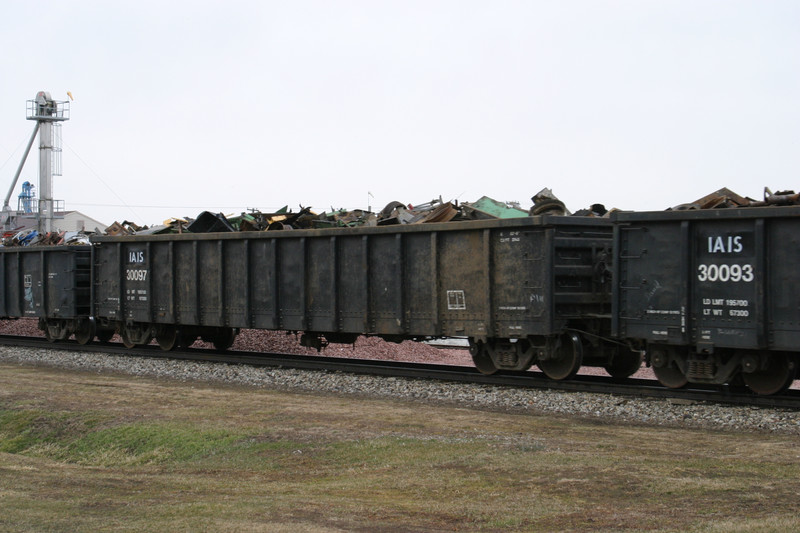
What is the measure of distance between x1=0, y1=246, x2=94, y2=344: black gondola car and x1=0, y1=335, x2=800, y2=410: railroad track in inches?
52.4

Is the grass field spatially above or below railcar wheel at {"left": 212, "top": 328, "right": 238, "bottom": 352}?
below

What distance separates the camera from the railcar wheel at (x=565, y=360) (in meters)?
14.0

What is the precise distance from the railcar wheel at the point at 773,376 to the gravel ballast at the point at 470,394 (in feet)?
2.62

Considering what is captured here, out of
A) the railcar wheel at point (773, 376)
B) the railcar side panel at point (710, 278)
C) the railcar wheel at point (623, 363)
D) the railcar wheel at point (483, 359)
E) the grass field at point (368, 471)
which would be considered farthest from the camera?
the railcar wheel at point (623, 363)

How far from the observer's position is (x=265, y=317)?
1848cm

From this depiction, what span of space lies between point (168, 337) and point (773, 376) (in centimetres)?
1480

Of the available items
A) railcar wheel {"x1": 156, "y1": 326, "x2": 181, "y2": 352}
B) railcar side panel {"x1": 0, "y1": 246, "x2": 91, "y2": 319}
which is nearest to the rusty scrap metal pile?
railcar side panel {"x1": 0, "y1": 246, "x2": 91, "y2": 319}

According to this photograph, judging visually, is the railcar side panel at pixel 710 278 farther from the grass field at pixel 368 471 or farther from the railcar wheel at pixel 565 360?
the grass field at pixel 368 471

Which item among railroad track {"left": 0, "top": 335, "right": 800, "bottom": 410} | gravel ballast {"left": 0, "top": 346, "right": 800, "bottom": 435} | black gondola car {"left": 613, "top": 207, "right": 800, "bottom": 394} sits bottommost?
gravel ballast {"left": 0, "top": 346, "right": 800, "bottom": 435}

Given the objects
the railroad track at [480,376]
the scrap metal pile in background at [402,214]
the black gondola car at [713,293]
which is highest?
the scrap metal pile in background at [402,214]

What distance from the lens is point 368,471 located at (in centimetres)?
843

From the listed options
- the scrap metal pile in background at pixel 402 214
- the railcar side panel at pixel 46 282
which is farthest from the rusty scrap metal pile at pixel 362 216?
the railcar side panel at pixel 46 282

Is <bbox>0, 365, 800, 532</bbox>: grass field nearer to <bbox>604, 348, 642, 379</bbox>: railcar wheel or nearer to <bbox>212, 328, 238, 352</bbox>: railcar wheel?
<bbox>604, 348, 642, 379</bbox>: railcar wheel

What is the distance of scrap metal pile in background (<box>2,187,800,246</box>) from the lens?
42.4 feet
